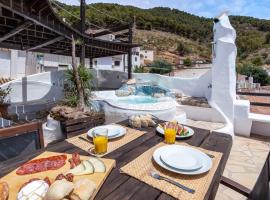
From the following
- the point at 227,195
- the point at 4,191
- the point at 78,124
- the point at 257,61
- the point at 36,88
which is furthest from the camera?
the point at 257,61

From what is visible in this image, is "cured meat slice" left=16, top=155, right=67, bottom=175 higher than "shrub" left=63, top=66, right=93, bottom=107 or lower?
lower

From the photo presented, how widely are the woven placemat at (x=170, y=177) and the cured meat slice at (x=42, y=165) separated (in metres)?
0.41

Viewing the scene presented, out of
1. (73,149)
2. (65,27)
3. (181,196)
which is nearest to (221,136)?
(181,196)

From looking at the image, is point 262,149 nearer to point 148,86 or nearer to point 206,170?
point 206,170

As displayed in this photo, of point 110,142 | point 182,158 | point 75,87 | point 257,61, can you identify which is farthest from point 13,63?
point 257,61

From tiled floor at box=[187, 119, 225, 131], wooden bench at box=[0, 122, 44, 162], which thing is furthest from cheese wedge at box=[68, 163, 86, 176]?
tiled floor at box=[187, 119, 225, 131]

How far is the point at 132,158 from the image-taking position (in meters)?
1.37

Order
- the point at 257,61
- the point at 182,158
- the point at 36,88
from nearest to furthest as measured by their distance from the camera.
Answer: the point at 182,158
the point at 36,88
the point at 257,61

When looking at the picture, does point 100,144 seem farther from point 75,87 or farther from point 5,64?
point 5,64

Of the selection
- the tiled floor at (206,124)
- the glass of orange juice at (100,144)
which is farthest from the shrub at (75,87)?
the glass of orange juice at (100,144)

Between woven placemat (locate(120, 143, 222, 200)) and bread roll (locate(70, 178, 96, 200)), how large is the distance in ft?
0.92

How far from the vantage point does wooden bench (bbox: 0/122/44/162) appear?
1.64 m

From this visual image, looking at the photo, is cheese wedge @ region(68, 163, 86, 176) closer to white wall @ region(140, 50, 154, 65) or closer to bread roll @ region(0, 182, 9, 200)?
bread roll @ region(0, 182, 9, 200)

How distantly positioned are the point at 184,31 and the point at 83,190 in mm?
46469
